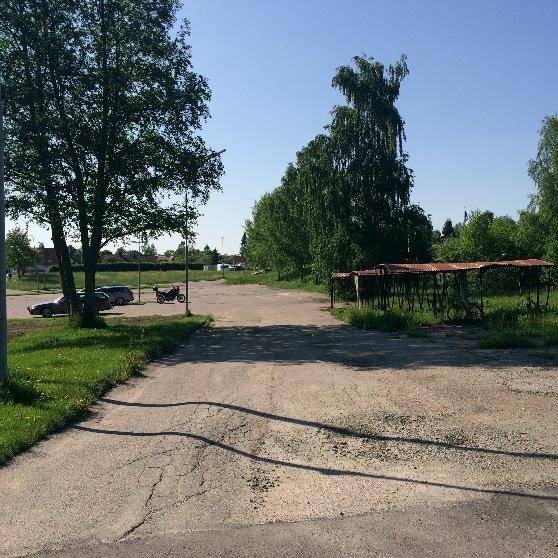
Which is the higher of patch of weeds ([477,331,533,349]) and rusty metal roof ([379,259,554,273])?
rusty metal roof ([379,259,554,273])

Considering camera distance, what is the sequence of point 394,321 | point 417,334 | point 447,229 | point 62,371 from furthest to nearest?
point 447,229 → point 394,321 → point 417,334 → point 62,371

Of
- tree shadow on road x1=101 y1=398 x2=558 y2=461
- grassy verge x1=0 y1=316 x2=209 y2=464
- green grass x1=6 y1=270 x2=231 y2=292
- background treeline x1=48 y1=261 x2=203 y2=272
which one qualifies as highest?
background treeline x1=48 y1=261 x2=203 y2=272

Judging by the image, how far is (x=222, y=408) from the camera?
8852mm

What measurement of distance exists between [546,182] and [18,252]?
5803 centimetres

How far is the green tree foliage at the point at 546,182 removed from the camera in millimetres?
45719

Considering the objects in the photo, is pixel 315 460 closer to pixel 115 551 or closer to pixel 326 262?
pixel 115 551

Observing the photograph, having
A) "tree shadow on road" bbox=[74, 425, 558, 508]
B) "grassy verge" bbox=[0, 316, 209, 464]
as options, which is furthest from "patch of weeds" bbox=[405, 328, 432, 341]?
"tree shadow on road" bbox=[74, 425, 558, 508]

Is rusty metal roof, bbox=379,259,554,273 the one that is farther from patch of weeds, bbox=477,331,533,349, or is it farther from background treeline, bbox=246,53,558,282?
background treeline, bbox=246,53,558,282

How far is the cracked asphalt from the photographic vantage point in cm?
432

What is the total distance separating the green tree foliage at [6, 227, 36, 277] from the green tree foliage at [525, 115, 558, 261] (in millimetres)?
56434

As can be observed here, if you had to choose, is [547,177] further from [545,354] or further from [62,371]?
[62,371]

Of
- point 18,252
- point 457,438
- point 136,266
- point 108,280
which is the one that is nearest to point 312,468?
point 457,438

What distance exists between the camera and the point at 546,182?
46750mm

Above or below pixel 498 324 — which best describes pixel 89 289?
above
